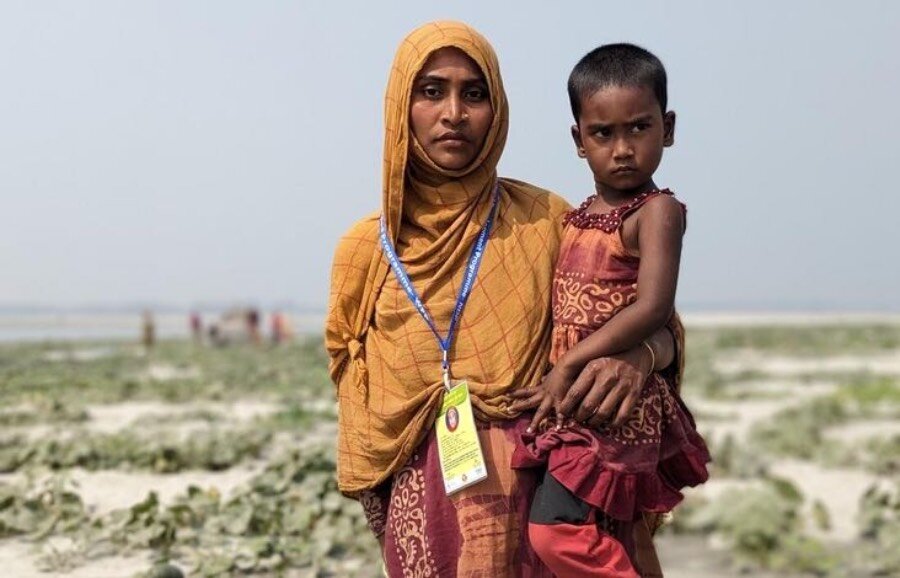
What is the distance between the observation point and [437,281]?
2.74 m

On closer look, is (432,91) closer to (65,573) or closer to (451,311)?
(451,311)

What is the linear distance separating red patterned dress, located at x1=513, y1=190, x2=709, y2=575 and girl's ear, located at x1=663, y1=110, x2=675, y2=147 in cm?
14

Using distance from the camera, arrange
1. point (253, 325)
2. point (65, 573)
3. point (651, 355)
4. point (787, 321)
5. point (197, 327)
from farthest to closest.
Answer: point (787, 321) → point (197, 327) → point (253, 325) → point (65, 573) → point (651, 355)

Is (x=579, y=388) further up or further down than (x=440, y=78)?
further down

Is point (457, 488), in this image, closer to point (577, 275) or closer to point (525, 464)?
point (525, 464)

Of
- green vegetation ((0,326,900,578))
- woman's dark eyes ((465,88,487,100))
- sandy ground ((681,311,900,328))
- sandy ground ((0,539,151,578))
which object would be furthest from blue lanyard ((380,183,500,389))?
sandy ground ((681,311,900,328))

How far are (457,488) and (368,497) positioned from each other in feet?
1.37

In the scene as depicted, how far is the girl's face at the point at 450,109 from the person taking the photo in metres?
2.70

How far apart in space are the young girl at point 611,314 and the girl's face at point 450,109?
0.26 meters

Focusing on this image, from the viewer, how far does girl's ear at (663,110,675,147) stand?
8.47 ft

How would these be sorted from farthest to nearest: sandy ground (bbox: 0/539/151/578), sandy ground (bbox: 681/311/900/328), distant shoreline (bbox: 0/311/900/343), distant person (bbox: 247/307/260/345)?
sandy ground (bbox: 681/311/900/328) → distant shoreline (bbox: 0/311/900/343) → distant person (bbox: 247/307/260/345) → sandy ground (bbox: 0/539/151/578)

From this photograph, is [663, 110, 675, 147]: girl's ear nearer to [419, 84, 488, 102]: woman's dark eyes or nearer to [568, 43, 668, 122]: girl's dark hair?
[568, 43, 668, 122]: girl's dark hair

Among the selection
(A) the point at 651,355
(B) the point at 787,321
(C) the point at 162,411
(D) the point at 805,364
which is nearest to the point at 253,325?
(D) the point at 805,364

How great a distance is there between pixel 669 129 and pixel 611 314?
0.46 metres
